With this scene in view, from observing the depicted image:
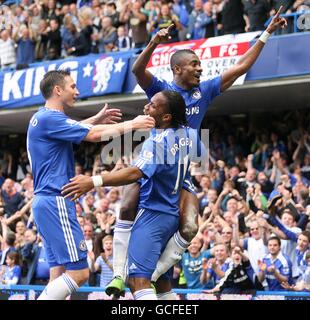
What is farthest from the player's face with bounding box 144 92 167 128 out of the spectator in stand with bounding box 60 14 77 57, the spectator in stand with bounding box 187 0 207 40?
the spectator in stand with bounding box 60 14 77 57

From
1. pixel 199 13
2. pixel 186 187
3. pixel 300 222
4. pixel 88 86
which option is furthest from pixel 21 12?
pixel 186 187

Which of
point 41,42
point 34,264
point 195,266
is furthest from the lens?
point 41,42

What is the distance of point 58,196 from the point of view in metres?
8.84

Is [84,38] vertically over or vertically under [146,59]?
over

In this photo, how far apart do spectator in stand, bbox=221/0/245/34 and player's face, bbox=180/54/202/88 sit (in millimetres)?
8350

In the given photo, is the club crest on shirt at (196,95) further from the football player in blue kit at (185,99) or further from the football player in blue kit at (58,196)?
the football player in blue kit at (58,196)

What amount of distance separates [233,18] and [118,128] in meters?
9.79

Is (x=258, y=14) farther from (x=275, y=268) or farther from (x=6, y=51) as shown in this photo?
(x=6, y=51)

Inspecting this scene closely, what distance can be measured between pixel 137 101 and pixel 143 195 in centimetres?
1042

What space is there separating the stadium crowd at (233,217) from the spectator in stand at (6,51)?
3158 millimetres

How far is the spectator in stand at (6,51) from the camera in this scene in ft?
73.3

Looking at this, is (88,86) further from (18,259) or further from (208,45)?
(18,259)

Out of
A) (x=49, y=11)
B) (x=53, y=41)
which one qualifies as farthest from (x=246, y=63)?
(x=49, y=11)

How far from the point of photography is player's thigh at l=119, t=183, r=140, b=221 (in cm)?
901
